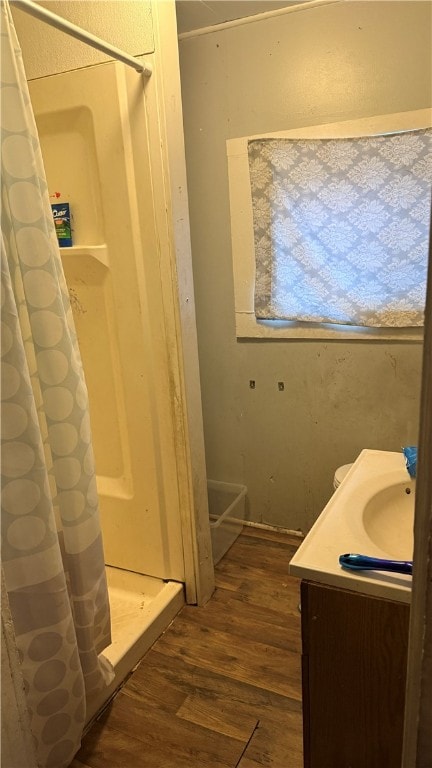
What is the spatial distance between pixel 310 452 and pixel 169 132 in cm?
145

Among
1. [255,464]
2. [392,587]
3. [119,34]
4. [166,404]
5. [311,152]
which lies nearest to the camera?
[392,587]

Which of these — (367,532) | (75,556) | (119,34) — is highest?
(119,34)

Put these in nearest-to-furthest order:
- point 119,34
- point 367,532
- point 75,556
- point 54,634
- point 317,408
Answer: point 367,532
point 54,634
point 75,556
point 119,34
point 317,408

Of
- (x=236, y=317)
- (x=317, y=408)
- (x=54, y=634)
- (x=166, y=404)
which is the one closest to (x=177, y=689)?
(x=54, y=634)

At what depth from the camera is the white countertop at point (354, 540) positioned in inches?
35.0

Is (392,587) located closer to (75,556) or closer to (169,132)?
(75,556)

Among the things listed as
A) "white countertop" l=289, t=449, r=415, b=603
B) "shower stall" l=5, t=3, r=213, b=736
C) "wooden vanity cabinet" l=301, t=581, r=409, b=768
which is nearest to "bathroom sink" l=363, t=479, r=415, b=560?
"white countertop" l=289, t=449, r=415, b=603

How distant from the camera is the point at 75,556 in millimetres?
1322

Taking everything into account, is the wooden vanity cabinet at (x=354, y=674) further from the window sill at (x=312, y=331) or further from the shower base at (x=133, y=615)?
the window sill at (x=312, y=331)

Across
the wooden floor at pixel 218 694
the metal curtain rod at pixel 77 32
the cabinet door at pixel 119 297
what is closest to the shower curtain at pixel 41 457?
the metal curtain rod at pixel 77 32

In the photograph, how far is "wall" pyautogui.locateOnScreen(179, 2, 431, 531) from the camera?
1.84 metres

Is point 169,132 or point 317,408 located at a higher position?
point 169,132

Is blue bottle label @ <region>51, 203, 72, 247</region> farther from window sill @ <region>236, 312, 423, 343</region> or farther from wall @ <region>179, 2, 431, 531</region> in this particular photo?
window sill @ <region>236, 312, 423, 343</region>

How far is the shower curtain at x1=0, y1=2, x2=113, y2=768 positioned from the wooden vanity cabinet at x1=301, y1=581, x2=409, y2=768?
61 cm
